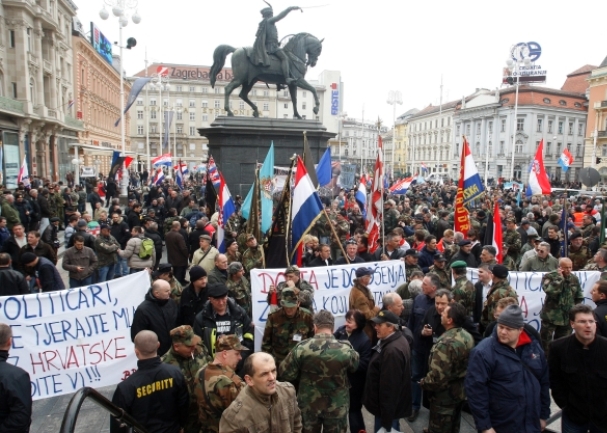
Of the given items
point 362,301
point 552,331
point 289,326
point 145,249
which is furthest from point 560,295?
point 145,249

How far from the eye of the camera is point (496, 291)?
557cm

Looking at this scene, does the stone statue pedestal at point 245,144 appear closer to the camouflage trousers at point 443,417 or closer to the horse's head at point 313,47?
the horse's head at point 313,47

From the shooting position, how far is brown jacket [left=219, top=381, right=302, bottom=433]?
3010 millimetres

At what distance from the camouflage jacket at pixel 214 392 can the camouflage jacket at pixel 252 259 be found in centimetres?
435

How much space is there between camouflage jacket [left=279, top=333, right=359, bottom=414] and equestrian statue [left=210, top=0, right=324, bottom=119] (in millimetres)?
15314

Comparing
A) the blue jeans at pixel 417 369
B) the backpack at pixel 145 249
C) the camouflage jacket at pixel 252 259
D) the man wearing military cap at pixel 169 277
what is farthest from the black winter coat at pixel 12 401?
the backpack at pixel 145 249

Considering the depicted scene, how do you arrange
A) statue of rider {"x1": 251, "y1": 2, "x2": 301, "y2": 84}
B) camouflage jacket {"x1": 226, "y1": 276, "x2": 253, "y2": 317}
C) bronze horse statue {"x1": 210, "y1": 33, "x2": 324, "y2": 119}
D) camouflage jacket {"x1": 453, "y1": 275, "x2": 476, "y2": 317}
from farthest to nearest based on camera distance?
bronze horse statue {"x1": 210, "y1": 33, "x2": 324, "y2": 119}
statue of rider {"x1": 251, "y1": 2, "x2": 301, "y2": 84}
camouflage jacket {"x1": 226, "y1": 276, "x2": 253, "y2": 317}
camouflage jacket {"x1": 453, "y1": 275, "x2": 476, "y2": 317}

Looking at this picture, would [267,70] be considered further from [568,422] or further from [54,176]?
[54,176]

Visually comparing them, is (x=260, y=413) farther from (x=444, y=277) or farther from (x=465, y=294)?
(x=444, y=277)

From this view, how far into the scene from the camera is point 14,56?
35.8 meters

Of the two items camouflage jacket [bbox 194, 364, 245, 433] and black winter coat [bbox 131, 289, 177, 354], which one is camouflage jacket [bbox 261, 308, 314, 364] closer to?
black winter coat [bbox 131, 289, 177, 354]

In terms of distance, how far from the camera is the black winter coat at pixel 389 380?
4176mm

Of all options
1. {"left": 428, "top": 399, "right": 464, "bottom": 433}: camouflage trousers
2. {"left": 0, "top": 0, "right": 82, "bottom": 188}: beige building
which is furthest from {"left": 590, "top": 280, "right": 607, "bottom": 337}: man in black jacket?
{"left": 0, "top": 0, "right": 82, "bottom": 188}: beige building

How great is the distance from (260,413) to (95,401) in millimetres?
1028
